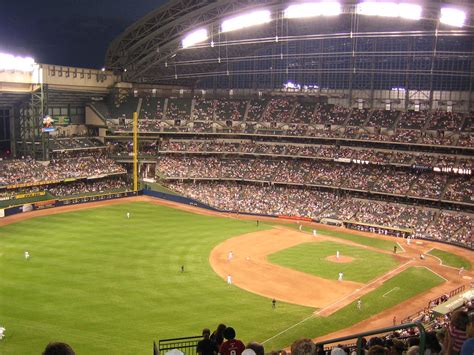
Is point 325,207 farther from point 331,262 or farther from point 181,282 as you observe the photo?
point 181,282

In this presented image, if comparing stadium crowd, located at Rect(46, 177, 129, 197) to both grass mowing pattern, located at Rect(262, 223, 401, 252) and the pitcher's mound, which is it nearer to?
grass mowing pattern, located at Rect(262, 223, 401, 252)

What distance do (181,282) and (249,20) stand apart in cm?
3961

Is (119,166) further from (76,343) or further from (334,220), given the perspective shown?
(76,343)

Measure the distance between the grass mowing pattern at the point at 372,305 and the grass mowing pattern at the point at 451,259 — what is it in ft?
13.2

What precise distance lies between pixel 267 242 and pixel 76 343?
93.9 feet

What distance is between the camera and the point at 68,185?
72688mm

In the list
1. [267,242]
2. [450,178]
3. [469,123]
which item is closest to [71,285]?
[267,242]

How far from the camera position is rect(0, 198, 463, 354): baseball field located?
99.0 feet

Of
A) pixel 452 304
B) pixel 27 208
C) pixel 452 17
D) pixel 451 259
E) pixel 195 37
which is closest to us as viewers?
pixel 452 304

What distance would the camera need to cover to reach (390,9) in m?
56.9

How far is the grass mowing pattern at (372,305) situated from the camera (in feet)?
102

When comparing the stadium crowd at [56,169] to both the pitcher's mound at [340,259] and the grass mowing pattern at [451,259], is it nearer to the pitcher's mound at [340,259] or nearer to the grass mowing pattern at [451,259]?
the pitcher's mound at [340,259]

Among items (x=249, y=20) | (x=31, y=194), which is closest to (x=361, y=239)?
(x=249, y=20)

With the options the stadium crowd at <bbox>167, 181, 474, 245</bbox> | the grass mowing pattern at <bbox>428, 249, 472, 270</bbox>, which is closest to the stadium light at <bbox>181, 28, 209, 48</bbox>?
the stadium crowd at <bbox>167, 181, 474, 245</bbox>
